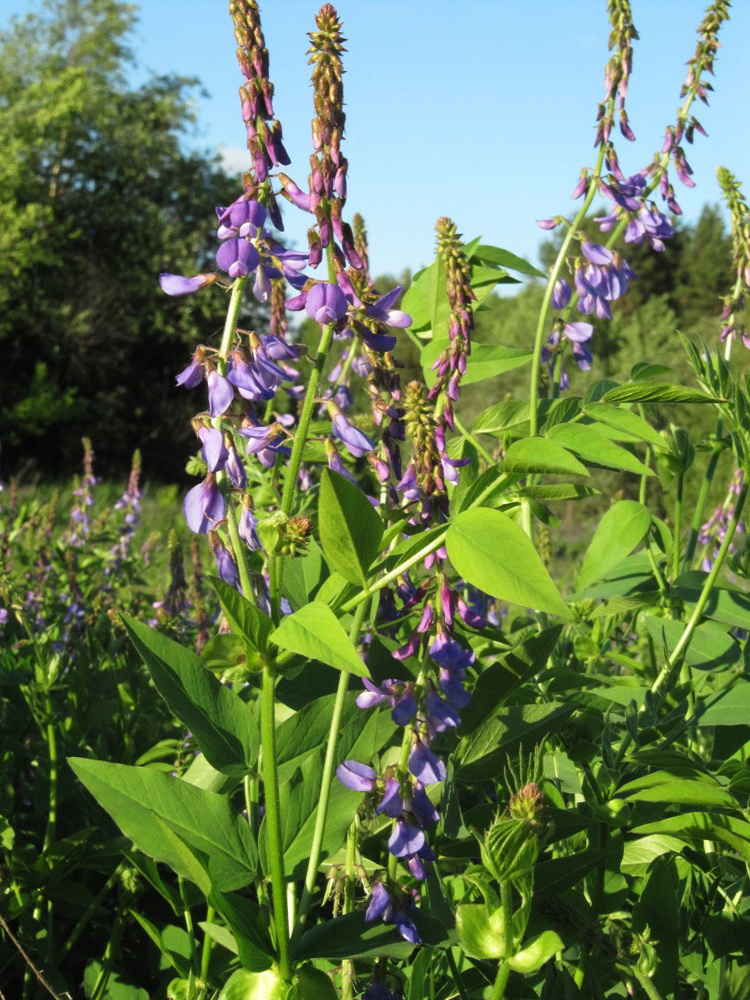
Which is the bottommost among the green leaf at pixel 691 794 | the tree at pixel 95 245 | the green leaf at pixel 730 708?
the green leaf at pixel 691 794

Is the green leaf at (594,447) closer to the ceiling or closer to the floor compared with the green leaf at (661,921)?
closer to the ceiling

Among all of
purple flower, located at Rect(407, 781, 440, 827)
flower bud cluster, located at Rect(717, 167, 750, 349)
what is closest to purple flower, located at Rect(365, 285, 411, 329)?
purple flower, located at Rect(407, 781, 440, 827)

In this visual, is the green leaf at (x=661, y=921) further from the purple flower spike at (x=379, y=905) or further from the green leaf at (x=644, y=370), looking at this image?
the green leaf at (x=644, y=370)

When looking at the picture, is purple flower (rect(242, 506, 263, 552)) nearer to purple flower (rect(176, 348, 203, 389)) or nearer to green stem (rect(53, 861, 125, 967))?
purple flower (rect(176, 348, 203, 389))

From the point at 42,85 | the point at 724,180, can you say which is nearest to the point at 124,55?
the point at 42,85

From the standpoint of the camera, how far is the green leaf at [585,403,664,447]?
111 centimetres

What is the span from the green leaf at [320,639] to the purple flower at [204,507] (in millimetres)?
229

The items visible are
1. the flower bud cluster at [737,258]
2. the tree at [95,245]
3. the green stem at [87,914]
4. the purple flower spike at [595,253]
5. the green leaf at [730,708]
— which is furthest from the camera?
the tree at [95,245]

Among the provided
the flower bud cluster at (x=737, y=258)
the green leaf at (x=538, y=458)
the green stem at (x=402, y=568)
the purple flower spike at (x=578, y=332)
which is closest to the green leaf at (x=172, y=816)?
the green stem at (x=402, y=568)

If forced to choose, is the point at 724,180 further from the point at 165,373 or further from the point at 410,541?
the point at 165,373

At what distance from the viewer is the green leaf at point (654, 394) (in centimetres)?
110

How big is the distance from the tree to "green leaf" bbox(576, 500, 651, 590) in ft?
60.8

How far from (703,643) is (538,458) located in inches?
28.3

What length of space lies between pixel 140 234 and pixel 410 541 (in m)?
22.4
